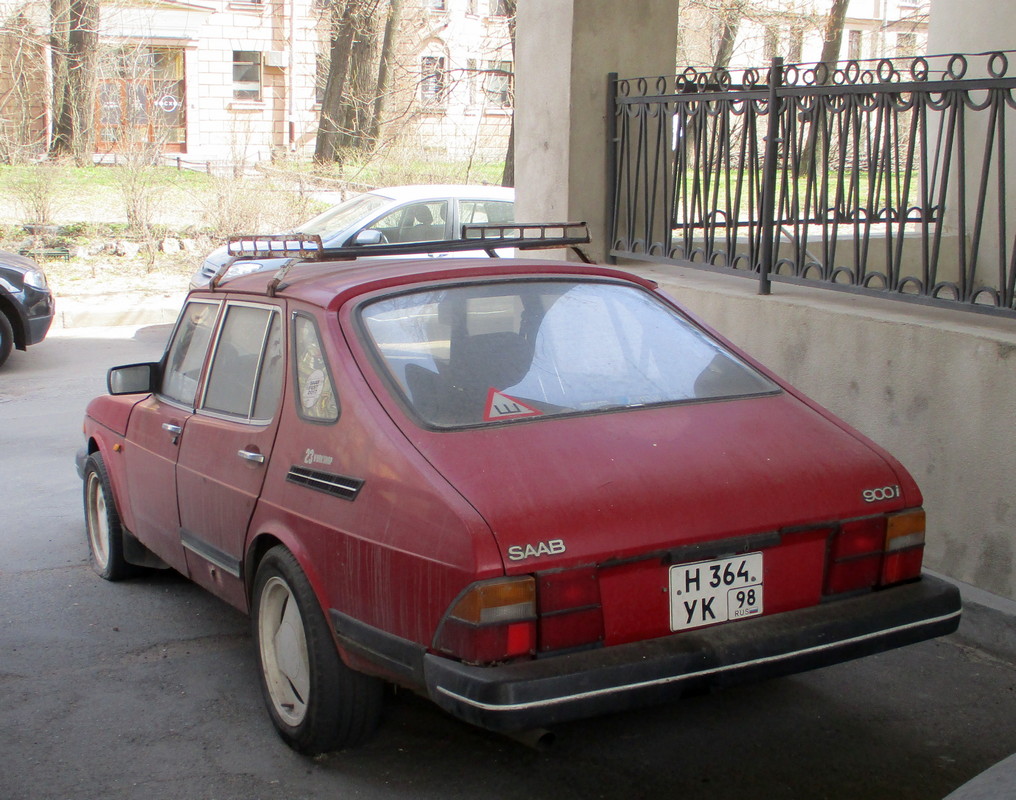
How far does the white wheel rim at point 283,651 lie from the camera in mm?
3760

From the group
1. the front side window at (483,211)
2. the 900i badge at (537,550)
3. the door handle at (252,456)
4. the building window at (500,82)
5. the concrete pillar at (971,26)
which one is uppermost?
the building window at (500,82)

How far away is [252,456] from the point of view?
402 cm

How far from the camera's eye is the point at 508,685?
3.01m

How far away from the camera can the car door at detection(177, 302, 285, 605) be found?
4.06 m

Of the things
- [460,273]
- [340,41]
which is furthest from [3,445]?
[340,41]

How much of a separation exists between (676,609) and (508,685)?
1.88 feet

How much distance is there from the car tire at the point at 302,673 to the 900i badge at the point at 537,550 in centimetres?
81

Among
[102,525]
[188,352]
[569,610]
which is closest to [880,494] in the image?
[569,610]

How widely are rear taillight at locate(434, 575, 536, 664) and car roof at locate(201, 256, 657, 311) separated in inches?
49.9

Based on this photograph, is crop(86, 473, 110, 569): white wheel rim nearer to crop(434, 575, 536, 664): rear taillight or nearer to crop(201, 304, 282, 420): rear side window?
crop(201, 304, 282, 420): rear side window

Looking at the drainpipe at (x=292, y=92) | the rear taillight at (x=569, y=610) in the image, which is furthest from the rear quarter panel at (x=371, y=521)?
the drainpipe at (x=292, y=92)

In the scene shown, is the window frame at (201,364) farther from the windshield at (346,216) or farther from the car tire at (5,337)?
the windshield at (346,216)

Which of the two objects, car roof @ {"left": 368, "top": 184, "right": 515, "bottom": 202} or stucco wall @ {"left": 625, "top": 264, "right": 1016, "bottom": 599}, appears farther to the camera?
car roof @ {"left": 368, "top": 184, "right": 515, "bottom": 202}

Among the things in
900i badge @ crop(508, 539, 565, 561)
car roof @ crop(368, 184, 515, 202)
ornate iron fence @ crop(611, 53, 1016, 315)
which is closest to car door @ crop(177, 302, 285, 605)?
900i badge @ crop(508, 539, 565, 561)
